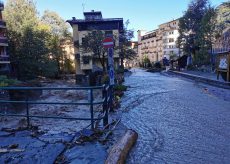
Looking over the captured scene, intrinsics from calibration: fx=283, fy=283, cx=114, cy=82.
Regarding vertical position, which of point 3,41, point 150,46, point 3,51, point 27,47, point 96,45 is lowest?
point 3,51

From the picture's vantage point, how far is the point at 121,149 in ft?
18.3

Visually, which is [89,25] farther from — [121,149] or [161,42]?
[161,42]

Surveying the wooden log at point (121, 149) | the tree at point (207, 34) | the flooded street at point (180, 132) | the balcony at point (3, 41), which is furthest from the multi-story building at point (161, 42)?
the wooden log at point (121, 149)

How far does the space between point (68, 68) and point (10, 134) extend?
A: 5220cm

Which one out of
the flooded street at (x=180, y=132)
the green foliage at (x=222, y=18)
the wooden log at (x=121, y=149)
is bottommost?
Answer: the flooded street at (x=180, y=132)

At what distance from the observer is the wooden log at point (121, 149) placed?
5.13 meters

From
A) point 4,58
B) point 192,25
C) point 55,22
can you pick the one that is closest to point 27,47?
point 4,58

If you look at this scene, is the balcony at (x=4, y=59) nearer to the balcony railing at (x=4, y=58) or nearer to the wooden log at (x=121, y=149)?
the balcony railing at (x=4, y=58)

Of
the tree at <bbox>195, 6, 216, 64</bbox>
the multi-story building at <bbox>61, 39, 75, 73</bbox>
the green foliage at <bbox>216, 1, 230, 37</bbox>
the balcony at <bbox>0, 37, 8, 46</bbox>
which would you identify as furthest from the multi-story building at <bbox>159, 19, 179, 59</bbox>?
the balcony at <bbox>0, 37, 8, 46</bbox>

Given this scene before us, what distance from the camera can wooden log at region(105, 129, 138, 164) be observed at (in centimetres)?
513

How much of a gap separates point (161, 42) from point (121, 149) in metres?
Result: 93.3

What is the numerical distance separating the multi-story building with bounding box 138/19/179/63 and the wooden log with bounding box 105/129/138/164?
72.3m

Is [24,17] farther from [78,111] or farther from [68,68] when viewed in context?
[78,111]

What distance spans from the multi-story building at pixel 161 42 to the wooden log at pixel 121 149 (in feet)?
237
